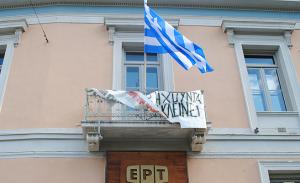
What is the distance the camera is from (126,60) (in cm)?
1048

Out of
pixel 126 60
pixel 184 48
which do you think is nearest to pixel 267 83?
pixel 184 48

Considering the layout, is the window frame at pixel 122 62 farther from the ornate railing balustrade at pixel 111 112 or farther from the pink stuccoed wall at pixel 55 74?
the ornate railing balustrade at pixel 111 112

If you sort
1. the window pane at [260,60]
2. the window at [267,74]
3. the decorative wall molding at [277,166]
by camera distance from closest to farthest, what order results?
the decorative wall molding at [277,166], the window at [267,74], the window pane at [260,60]

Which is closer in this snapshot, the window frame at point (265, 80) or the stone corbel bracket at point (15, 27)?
the window frame at point (265, 80)

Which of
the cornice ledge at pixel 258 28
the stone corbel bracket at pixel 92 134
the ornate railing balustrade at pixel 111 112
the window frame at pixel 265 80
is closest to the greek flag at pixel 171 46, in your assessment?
the ornate railing balustrade at pixel 111 112

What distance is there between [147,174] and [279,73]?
4.78 metres

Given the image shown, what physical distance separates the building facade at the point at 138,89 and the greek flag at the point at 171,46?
1181 millimetres

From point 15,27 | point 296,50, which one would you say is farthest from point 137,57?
point 296,50

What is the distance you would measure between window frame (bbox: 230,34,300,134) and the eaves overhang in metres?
1.15

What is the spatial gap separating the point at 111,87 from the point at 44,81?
5.44 feet

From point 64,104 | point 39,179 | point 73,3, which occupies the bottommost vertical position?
point 39,179

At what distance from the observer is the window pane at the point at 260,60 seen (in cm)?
1081

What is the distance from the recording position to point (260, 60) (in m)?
10.9

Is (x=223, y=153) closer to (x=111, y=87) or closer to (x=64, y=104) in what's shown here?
(x=111, y=87)
